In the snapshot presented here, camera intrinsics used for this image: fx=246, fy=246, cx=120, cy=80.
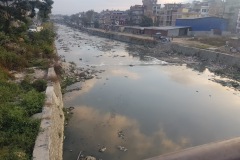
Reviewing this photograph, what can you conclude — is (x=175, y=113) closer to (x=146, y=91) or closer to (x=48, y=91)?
(x=146, y=91)

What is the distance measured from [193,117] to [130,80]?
9.41 meters

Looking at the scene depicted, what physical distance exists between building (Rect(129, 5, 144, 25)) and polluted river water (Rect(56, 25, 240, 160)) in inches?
1971

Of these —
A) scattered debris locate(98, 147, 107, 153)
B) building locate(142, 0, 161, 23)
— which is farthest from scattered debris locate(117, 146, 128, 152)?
building locate(142, 0, 161, 23)

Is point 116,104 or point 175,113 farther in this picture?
point 116,104

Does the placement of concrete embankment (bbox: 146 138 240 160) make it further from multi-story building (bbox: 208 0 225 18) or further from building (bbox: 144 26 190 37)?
multi-story building (bbox: 208 0 225 18)

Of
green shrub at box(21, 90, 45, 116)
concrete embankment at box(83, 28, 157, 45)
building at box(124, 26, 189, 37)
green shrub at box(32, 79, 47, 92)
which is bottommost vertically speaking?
concrete embankment at box(83, 28, 157, 45)

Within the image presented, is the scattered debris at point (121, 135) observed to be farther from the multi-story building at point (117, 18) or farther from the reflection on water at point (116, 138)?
the multi-story building at point (117, 18)

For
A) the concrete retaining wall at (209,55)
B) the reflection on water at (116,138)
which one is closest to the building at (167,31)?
the concrete retaining wall at (209,55)

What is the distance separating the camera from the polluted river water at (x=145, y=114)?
11477 mm

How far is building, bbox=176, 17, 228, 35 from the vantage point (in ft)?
167

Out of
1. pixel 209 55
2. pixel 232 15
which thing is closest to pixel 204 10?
pixel 232 15

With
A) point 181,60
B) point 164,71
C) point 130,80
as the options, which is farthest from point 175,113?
point 181,60

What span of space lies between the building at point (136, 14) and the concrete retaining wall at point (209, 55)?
114 ft

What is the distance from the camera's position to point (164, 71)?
28531 mm
